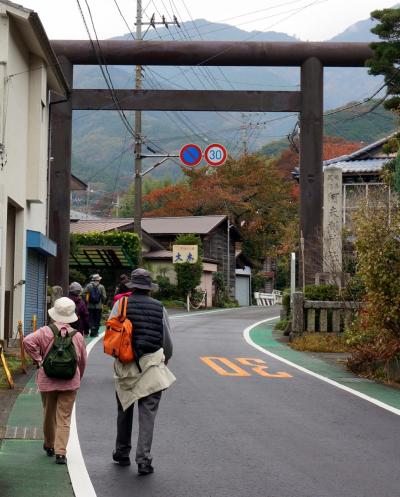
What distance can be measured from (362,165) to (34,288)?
58.1 ft

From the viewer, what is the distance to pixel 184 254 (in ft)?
160

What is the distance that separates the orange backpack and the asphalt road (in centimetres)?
99

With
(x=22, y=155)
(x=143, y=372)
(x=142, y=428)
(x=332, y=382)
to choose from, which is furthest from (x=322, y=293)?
(x=142, y=428)

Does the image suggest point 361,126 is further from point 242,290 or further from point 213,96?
point 213,96

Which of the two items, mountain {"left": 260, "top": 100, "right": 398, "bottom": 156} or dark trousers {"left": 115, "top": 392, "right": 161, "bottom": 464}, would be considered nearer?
dark trousers {"left": 115, "top": 392, "right": 161, "bottom": 464}

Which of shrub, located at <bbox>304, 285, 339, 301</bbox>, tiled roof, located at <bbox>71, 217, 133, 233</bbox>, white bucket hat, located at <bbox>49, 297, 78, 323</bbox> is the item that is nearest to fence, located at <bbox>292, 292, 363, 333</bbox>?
shrub, located at <bbox>304, 285, 339, 301</bbox>

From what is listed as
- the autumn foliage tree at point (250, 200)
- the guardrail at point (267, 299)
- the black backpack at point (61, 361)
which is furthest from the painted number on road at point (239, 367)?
the guardrail at point (267, 299)

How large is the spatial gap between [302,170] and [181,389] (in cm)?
1155

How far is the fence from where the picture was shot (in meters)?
21.0

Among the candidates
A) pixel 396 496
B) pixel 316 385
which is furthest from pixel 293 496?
pixel 316 385

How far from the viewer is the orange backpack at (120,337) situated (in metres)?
7.56

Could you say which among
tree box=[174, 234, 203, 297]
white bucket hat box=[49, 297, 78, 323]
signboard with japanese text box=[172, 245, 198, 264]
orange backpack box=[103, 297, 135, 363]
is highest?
signboard with japanese text box=[172, 245, 198, 264]

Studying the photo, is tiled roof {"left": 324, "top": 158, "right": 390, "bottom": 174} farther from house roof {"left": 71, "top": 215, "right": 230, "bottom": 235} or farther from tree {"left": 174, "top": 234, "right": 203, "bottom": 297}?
house roof {"left": 71, "top": 215, "right": 230, "bottom": 235}

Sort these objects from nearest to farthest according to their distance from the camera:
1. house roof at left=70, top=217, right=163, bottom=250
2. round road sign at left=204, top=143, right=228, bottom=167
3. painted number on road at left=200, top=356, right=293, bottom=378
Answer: painted number on road at left=200, top=356, right=293, bottom=378 < round road sign at left=204, top=143, right=228, bottom=167 < house roof at left=70, top=217, right=163, bottom=250
